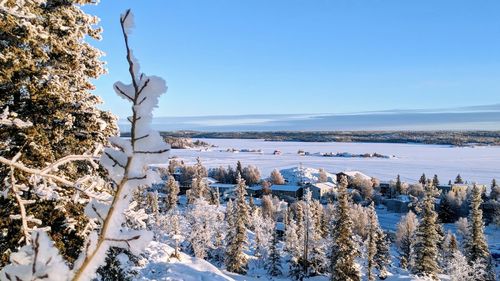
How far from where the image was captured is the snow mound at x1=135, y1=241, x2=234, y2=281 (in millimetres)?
25562

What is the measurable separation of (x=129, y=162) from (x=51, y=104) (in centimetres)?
730

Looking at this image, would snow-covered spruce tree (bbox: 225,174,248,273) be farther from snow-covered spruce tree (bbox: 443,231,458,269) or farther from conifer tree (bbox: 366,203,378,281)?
snow-covered spruce tree (bbox: 443,231,458,269)

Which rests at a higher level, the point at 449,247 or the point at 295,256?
the point at 449,247

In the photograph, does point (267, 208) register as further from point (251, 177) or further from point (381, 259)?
point (381, 259)

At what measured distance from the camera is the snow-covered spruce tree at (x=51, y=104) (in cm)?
691

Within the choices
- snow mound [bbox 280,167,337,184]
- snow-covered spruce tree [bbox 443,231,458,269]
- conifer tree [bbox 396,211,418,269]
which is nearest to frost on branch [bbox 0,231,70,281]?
snow-covered spruce tree [bbox 443,231,458,269]

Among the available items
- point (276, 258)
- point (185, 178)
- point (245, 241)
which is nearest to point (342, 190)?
point (245, 241)

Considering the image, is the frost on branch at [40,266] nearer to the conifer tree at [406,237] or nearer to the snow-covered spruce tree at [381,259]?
the snow-covered spruce tree at [381,259]

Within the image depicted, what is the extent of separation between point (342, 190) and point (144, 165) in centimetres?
3225

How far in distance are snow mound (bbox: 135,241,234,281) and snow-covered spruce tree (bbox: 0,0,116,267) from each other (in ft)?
55.0

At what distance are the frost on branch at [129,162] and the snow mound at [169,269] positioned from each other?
23.5 m

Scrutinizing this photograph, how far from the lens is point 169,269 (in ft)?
89.6

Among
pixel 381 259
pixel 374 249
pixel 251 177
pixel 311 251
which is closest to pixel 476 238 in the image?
pixel 381 259

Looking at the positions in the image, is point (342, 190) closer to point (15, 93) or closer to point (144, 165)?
point (15, 93)
